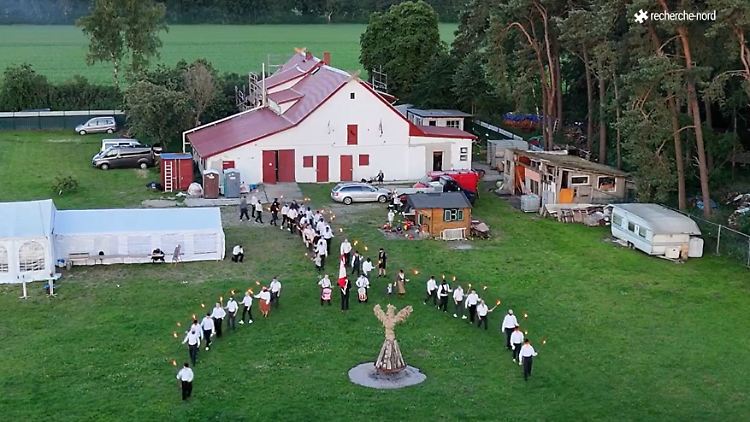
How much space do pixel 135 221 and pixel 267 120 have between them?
1710cm

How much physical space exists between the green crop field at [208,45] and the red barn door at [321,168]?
44940mm

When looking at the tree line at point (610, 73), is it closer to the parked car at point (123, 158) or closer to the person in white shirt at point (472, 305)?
the person in white shirt at point (472, 305)

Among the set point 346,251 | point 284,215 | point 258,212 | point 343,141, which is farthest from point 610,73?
point 346,251

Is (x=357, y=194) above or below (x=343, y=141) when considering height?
below

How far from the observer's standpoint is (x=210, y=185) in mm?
42906

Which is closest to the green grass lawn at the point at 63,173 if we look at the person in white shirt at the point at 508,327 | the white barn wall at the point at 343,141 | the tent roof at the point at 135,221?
the white barn wall at the point at 343,141

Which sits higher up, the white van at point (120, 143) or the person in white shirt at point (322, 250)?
the white van at point (120, 143)

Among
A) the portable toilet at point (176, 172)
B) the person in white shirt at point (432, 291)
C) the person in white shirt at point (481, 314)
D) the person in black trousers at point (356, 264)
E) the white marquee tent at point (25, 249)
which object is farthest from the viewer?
the portable toilet at point (176, 172)

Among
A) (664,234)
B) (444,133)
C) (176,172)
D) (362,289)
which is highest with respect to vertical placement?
(444,133)

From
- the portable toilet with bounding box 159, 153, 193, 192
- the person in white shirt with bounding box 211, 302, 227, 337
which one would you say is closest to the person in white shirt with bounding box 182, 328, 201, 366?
the person in white shirt with bounding box 211, 302, 227, 337

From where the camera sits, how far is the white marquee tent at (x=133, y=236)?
107ft

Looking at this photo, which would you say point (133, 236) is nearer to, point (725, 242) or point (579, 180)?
point (579, 180)

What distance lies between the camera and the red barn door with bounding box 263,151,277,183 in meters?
46.5

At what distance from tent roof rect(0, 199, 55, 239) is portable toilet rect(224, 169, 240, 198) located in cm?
1091
